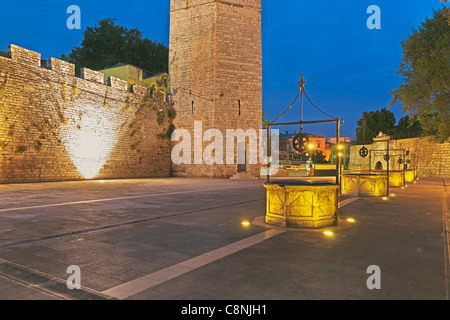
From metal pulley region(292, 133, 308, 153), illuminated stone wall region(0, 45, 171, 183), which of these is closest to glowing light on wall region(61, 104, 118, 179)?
illuminated stone wall region(0, 45, 171, 183)

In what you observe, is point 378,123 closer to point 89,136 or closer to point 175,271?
point 89,136

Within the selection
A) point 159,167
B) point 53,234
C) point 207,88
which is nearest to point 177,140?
point 159,167

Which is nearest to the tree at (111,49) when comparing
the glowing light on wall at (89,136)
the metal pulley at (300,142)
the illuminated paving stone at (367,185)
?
the glowing light on wall at (89,136)

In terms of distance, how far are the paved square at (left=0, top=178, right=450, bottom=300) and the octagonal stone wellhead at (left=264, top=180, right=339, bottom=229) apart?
26 centimetres

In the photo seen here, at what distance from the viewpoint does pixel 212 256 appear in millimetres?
3566

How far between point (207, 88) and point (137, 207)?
547 inches

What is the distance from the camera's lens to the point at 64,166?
15.1 m

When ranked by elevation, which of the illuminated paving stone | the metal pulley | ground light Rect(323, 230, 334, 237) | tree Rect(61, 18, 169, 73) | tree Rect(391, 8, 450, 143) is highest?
tree Rect(61, 18, 169, 73)

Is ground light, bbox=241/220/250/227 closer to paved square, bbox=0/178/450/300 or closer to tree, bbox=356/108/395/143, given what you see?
paved square, bbox=0/178/450/300

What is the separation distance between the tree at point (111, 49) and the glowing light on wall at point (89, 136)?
18.9m

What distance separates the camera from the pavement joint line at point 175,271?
259 centimetres

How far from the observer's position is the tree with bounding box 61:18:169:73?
3388cm

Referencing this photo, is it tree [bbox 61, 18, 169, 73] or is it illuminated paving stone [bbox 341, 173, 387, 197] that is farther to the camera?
tree [bbox 61, 18, 169, 73]

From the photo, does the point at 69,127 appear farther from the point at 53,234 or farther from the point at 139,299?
the point at 139,299
